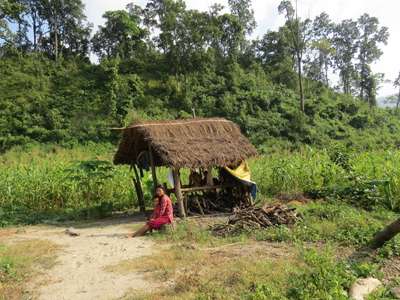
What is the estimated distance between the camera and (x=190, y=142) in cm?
1076

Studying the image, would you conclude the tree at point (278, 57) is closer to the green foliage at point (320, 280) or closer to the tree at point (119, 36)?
the tree at point (119, 36)

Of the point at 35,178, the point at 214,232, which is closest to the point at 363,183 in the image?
the point at 214,232

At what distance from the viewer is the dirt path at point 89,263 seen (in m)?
5.96

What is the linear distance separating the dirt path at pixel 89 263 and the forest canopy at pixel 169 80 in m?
17.6

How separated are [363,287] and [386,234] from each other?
1.50 metres

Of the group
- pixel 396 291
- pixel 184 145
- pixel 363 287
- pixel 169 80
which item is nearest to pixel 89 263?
pixel 184 145

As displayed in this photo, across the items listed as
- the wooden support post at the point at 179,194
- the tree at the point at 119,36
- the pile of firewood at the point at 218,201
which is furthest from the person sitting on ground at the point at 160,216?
the tree at the point at 119,36

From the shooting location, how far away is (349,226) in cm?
838

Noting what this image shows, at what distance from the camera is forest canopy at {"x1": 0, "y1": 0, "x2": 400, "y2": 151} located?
1157 inches

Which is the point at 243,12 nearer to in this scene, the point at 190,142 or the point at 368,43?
the point at 368,43

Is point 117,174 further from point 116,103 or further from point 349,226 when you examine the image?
point 116,103

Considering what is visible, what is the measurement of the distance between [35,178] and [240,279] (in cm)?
868

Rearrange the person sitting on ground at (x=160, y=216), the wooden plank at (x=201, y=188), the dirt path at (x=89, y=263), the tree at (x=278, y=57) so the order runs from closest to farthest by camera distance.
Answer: the dirt path at (x=89, y=263)
the person sitting on ground at (x=160, y=216)
the wooden plank at (x=201, y=188)
the tree at (x=278, y=57)

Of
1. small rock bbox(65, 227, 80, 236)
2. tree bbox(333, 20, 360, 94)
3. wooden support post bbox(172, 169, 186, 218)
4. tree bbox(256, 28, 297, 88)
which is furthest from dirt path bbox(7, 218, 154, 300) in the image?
tree bbox(333, 20, 360, 94)
